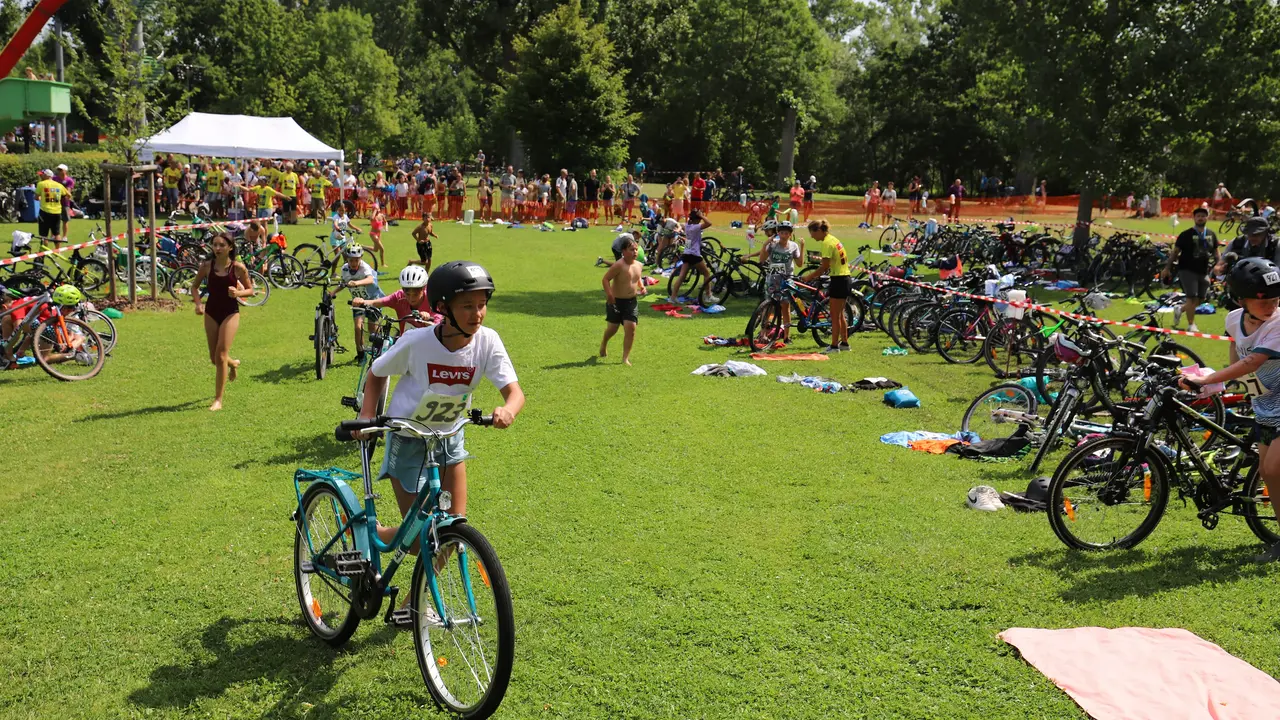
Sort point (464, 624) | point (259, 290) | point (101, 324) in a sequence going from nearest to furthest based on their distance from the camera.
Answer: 1. point (464, 624)
2. point (101, 324)
3. point (259, 290)

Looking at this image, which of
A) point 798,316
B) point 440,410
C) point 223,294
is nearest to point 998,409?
point 798,316

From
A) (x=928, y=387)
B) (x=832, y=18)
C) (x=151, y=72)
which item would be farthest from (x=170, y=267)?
→ (x=832, y=18)

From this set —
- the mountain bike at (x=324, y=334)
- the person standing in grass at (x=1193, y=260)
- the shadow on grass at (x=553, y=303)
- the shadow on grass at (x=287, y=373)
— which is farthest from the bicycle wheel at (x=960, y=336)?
the shadow on grass at (x=287, y=373)

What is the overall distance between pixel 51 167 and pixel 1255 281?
111ft

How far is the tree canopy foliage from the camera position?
23703mm

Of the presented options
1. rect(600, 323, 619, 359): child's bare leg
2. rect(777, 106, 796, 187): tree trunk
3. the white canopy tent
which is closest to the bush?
the white canopy tent

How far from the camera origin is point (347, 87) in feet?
177

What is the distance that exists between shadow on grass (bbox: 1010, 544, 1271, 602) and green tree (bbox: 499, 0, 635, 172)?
40.0 metres

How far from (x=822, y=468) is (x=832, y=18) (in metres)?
74.2

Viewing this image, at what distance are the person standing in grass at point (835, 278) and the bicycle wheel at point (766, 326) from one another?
2.61 feet

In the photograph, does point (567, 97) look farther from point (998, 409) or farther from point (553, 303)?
point (998, 409)

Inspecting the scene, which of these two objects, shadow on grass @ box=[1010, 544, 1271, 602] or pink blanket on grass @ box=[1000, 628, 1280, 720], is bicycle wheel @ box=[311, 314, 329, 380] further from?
pink blanket on grass @ box=[1000, 628, 1280, 720]

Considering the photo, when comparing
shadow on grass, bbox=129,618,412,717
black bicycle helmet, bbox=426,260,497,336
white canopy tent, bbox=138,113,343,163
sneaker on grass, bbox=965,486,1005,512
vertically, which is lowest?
shadow on grass, bbox=129,618,412,717

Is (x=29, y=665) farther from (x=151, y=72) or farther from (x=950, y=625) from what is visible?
(x=151, y=72)
